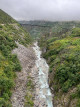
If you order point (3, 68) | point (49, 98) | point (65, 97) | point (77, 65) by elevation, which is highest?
point (77, 65)

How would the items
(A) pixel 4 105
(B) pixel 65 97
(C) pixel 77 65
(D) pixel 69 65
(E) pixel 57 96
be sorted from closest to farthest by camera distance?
(A) pixel 4 105 → (B) pixel 65 97 → (E) pixel 57 96 → (C) pixel 77 65 → (D) pixel 69 65

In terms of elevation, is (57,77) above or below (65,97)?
above

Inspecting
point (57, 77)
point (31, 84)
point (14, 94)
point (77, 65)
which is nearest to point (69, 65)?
point (77, 65)

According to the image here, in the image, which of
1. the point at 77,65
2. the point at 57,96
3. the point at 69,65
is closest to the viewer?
the point at 57,96

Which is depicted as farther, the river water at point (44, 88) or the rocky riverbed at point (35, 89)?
the river water at point (44, 88)

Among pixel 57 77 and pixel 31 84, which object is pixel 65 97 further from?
pixel 31 84

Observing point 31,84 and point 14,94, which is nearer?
point 14,94

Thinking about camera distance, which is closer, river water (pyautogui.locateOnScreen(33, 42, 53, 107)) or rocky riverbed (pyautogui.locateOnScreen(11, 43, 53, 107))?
rocky riverbed (pyautogui.locateOnScreen(11, 43, 53, 107))

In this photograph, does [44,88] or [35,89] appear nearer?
[35,89]

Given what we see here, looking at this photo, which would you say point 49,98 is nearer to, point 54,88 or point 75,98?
point 54,88
